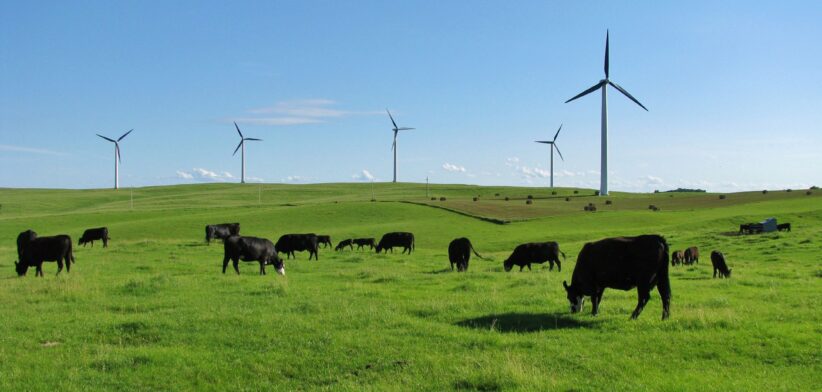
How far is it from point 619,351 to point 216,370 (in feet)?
19.4

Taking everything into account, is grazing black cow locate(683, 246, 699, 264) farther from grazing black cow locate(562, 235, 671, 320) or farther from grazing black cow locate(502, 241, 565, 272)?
grazing black cow locate(562, 235, 671, 320)

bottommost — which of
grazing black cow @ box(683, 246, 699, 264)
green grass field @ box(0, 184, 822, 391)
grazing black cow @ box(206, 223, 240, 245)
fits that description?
green grass field @ box(0, 184, 822, 391)

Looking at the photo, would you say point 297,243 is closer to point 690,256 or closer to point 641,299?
point 690,256

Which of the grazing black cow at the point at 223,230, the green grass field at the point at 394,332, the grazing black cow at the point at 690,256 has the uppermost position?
the grazing black cow at the point at 223,230

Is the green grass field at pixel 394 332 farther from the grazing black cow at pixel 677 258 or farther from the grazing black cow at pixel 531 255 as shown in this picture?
the grazing black cow at pixel 677 258

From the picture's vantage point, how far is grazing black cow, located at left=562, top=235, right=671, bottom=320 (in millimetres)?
12070

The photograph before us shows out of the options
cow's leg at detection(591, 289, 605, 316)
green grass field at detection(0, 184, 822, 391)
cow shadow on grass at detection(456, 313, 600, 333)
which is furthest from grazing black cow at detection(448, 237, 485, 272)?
cow shadow on grass at detection(456, 313, 600, 333)

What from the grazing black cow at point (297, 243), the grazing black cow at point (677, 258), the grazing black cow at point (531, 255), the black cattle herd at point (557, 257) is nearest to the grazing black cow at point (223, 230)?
the black cattle herd at point (557, 257)

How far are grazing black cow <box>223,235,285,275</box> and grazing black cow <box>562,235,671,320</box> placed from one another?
1217 cm

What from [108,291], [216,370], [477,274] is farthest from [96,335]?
[477,274]

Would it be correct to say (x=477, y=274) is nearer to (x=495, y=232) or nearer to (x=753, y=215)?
(x=495, y=232)

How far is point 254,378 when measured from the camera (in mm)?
8820

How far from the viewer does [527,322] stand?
39.6 ft

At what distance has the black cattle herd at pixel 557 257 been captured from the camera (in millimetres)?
12141
